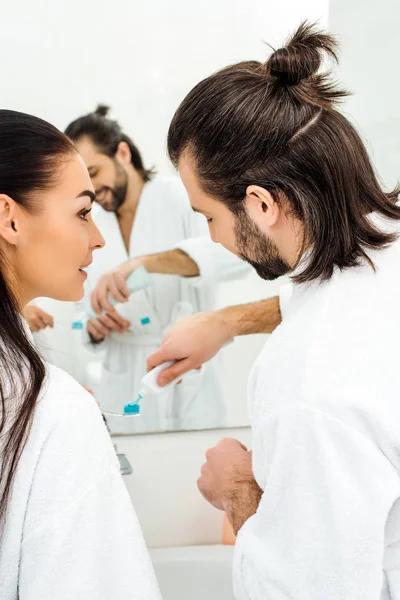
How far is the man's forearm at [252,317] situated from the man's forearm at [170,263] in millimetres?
Result: 267

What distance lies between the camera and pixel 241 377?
6.03 ft

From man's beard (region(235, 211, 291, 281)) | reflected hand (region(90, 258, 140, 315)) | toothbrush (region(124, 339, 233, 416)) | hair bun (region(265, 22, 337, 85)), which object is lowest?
toothbrush (region(124, 339, 233, 416))

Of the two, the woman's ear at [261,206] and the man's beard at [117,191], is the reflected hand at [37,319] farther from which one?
the woman's ear at [261,206]

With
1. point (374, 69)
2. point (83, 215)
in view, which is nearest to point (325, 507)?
point (83, 215)

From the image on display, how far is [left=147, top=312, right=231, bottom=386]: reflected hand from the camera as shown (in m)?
1.36

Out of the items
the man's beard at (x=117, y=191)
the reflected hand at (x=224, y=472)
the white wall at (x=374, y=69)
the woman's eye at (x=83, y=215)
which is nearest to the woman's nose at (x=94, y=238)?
the woman's eye at (x=83, y=215)

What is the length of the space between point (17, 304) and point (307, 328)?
40 centimetres

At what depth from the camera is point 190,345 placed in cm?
139

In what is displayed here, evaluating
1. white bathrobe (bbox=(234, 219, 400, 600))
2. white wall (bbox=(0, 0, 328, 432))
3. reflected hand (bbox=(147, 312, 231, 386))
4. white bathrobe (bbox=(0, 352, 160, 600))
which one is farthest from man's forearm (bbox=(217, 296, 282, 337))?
white bathrobe (bbox=(0, 352, 160, 600))

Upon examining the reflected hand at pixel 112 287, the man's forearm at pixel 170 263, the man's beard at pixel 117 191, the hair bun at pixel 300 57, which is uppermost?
the hair bun at pixel 300 57

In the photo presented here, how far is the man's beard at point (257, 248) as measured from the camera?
105cm

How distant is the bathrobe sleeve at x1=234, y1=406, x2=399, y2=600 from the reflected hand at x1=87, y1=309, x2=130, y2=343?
3.04 ft

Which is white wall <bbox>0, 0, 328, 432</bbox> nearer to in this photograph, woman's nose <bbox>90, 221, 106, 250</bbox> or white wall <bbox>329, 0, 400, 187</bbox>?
white wall <bbox>329, 0, 400, 187</bbox>

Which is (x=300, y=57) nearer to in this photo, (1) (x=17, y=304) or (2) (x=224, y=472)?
(1) (x=17, y=304)
